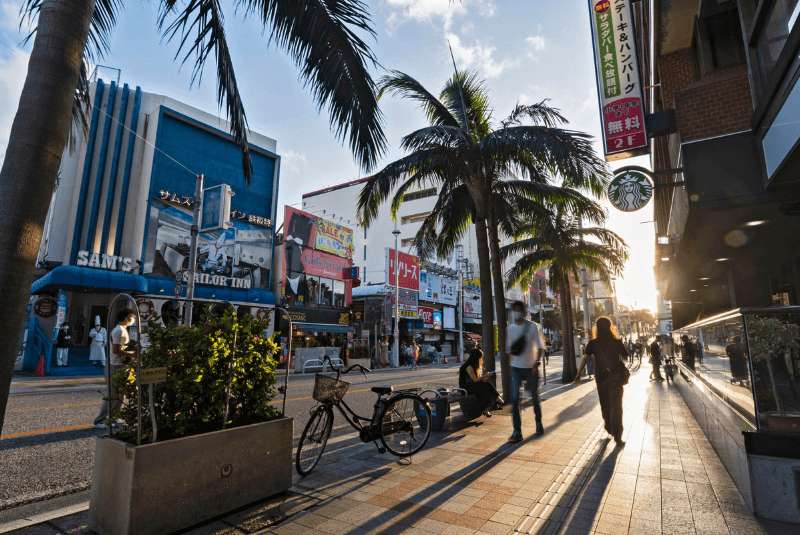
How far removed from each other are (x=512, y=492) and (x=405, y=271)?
32512 millimetres

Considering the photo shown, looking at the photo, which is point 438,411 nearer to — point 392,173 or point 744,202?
point 392,173

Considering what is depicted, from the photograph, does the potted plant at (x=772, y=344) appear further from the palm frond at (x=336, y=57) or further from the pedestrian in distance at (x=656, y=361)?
the pedestrian in distance at (x=656, y=361)

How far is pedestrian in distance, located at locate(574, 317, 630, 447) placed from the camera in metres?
6.18

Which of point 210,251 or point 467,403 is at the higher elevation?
point 210,251

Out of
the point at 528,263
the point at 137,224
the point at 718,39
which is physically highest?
the point at 137,224

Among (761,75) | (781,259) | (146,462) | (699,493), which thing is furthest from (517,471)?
(781,259)

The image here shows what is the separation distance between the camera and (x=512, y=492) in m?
4.11

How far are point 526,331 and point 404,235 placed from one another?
52942 mm

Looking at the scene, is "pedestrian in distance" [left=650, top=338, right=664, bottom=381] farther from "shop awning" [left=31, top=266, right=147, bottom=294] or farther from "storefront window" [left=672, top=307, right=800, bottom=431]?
"shop awning" [left=31, top=266, right=147, bottom=294]

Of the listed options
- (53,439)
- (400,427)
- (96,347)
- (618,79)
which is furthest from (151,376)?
(96,347)

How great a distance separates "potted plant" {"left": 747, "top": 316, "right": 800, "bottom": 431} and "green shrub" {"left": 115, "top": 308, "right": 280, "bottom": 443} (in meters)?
4.42

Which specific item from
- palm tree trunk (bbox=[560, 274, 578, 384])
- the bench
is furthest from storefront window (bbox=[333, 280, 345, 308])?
the bench

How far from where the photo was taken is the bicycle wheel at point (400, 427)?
206 inches

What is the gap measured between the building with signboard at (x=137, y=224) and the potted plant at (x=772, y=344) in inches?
729
